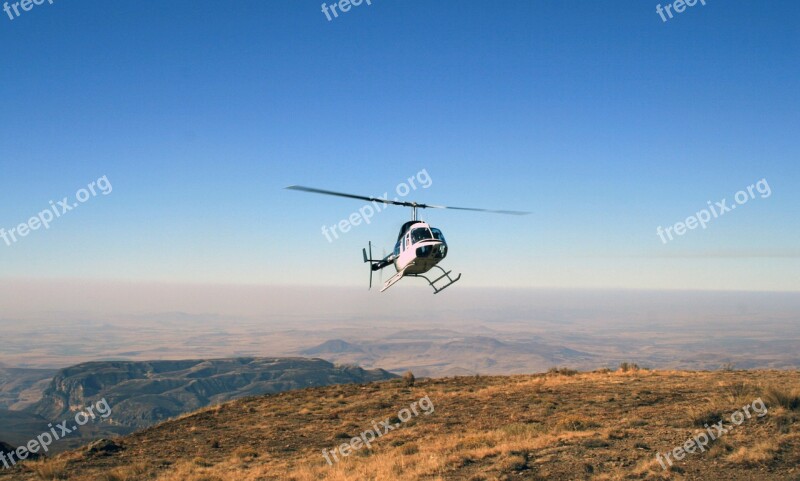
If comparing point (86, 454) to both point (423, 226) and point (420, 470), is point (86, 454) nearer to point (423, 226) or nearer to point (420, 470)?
point (420, 470)

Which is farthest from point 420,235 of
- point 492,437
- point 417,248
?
point 492,437

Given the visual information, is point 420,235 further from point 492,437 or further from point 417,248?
point 492,437

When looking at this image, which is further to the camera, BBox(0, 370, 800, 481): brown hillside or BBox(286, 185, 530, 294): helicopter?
BBox(286, 185, 530, 294): helicopter

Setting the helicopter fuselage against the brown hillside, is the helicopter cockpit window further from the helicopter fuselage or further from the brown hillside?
the brown hillside

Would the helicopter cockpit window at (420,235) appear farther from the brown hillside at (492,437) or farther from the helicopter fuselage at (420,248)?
the brown hillside at (492,437)

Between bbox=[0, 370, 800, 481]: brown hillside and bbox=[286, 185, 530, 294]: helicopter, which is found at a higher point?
bbox=[286, 185, 530, 294]: helicopter

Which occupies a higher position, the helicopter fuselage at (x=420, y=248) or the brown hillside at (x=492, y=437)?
the helicopter fuselage at (x=420, y=248)

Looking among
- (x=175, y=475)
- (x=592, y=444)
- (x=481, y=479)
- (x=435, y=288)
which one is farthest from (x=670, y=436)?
(x=435, y=288)
